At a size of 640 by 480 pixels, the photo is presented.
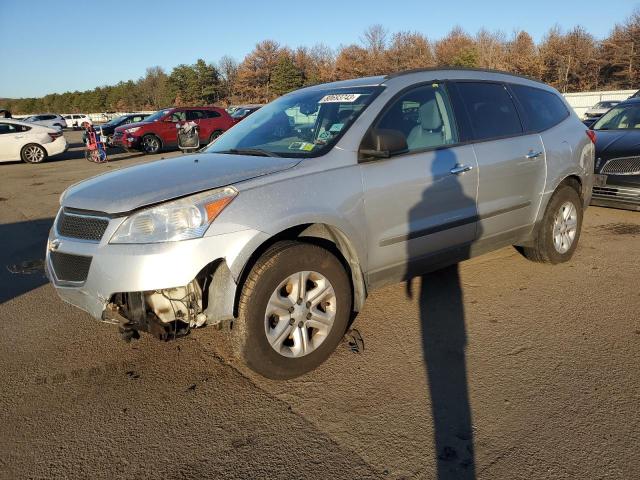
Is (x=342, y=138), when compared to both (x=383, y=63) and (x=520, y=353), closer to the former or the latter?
(x=520, y=353)

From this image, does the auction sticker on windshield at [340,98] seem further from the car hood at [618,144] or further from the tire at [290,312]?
the car hood at [618,144]

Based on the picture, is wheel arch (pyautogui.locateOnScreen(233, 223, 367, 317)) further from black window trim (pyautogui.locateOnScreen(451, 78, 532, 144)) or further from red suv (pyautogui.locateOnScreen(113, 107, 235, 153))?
red suv (pyautogui.locateOnScreen(113, 107, 235, 153))

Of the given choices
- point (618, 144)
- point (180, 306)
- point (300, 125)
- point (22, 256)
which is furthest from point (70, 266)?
point (618, 144)

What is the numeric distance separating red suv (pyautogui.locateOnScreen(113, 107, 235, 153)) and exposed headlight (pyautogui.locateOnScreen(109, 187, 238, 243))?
17.4 metres

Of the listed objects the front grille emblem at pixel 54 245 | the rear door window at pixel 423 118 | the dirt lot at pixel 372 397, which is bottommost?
the dirt lot at pixel 372 397

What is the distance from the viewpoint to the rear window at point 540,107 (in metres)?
4.62

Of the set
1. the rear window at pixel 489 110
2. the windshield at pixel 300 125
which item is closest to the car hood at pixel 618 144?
the rear window at pixel 489 110

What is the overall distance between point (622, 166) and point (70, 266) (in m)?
Result: 6.91

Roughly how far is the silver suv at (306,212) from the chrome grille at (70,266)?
0.5 inches

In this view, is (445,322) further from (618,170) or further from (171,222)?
(618,170)

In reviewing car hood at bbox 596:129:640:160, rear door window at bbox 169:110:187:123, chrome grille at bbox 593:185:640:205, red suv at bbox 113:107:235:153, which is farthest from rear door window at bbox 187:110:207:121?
chrome grille at bbox 593:185:640:205

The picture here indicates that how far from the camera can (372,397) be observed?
2.85 meters

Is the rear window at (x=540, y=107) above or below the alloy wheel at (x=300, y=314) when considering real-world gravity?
above

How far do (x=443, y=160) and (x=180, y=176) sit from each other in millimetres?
1909
